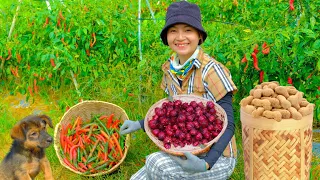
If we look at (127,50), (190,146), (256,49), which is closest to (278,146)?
(190,146)

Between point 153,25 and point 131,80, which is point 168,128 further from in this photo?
point 153,25

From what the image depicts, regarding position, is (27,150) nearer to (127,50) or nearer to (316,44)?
(127,50)

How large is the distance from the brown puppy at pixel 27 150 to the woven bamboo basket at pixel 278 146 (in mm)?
1233

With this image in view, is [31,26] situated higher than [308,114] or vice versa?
[31,26]

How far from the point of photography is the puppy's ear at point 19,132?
2750mm

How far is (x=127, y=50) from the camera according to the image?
4355 mm

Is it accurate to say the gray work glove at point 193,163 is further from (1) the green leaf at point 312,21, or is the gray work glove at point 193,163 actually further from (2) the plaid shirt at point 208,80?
(1) the green leaf at point 312,21

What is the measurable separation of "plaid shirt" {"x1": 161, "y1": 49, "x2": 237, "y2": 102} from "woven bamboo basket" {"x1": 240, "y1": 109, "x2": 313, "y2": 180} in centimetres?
19

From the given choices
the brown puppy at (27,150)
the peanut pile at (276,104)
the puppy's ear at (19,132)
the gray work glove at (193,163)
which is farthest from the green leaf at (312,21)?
the puppy's ear at (19,132)

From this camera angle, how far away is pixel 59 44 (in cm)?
434

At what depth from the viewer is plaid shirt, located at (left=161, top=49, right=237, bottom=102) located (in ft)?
9.30

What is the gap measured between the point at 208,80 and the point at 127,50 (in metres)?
1.63

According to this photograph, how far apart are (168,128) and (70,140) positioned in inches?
46.0

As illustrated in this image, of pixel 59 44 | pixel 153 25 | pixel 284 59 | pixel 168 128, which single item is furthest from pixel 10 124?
pixel 284 59
